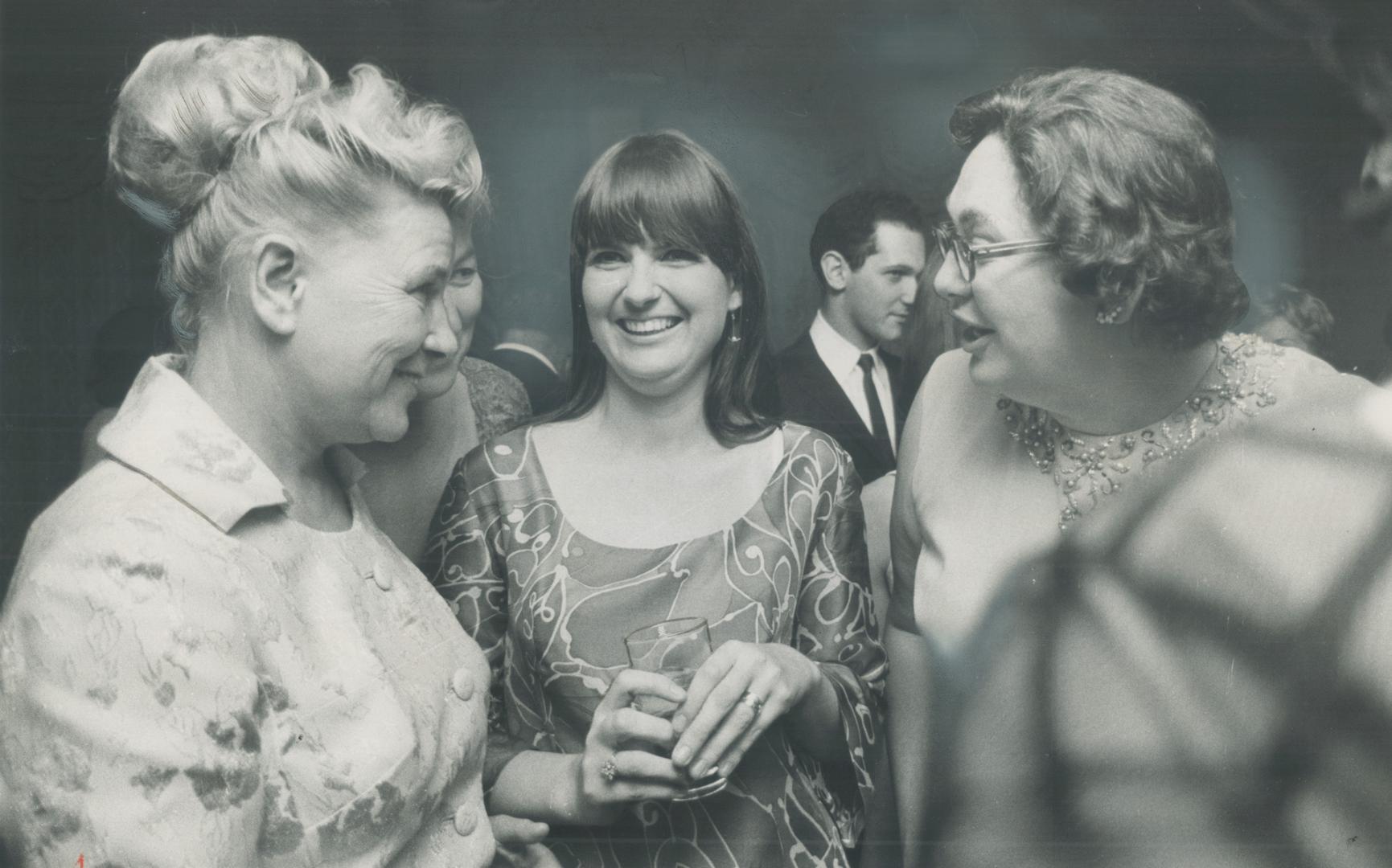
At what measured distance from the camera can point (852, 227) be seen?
1.79 metres

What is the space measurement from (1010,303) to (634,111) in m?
0.60

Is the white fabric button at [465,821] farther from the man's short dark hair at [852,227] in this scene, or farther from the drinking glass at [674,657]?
the man's short dark hair at [852,227]

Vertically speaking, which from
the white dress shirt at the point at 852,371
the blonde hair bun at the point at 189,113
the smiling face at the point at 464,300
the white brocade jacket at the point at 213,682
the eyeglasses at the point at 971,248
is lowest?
the white brocade jacket at the point at 213,682

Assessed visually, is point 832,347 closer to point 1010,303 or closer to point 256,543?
point 1010,303

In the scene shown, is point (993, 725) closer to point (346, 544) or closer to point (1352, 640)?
point (1352, 640)

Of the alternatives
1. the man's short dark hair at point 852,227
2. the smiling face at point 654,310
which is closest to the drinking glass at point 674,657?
the smiling face at point 654,310

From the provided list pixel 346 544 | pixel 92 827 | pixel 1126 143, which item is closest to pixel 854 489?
pixel 1126 143

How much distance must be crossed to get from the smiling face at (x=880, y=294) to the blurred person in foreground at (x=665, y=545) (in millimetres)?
159

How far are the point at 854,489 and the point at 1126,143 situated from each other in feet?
1.92

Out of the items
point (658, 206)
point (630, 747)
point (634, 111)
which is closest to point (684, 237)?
point (658, 206)

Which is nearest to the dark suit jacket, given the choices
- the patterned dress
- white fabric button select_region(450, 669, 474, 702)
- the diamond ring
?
the patterned dress

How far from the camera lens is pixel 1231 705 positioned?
5.75 feet

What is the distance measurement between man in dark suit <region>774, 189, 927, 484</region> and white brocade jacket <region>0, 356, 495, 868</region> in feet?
2.18

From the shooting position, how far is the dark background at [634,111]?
1.71 meters
